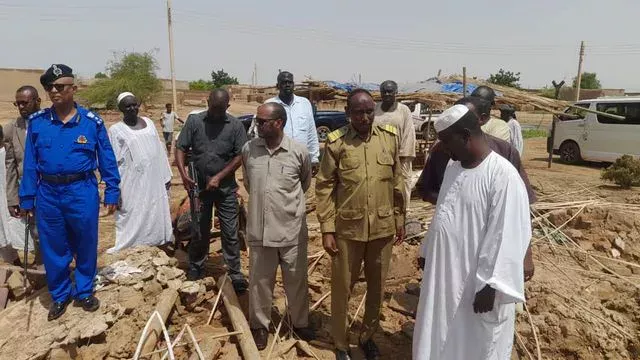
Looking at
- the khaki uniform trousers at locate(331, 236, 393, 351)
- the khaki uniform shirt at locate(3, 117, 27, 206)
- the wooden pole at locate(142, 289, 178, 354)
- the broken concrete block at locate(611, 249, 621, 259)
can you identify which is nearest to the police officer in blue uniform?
the wooden pole at locate(142, 289, 178, 354)

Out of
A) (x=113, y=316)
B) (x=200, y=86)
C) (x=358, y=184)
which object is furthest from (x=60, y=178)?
(x=200, y=86)

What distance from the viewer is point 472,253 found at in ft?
7.54

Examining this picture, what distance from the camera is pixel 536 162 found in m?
14.1

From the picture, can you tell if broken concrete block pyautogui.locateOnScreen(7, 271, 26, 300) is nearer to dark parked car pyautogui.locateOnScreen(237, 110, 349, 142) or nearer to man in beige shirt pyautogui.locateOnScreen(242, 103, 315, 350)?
man in beige shirt pyautogui.locateOnScreen(242, 103, 315, 350)

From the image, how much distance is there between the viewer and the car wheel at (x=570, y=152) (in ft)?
Answer: 43.3

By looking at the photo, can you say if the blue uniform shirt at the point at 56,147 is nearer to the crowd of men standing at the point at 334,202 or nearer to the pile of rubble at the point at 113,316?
the crowd of men standing at the point at 334,202

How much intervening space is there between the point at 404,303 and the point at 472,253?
2.12 m

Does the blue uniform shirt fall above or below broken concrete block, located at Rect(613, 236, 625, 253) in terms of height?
above

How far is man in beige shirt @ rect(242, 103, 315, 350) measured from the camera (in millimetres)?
3252

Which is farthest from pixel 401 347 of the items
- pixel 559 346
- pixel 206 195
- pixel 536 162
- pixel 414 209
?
pixel 536 162

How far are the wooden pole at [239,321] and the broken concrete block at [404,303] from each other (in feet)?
4.75

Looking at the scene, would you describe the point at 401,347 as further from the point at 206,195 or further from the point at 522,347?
the point at 206,195

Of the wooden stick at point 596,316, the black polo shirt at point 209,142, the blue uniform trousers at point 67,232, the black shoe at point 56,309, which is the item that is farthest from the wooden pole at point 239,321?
the wooden stick at point 596,316

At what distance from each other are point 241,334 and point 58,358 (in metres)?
1.25
